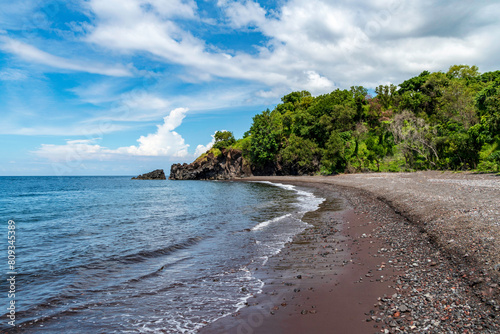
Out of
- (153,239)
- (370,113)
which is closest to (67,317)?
(153,239)

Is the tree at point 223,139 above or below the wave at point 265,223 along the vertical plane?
above

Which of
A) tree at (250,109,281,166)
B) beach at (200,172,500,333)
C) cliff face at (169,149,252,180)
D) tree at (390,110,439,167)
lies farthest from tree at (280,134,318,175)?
beach at (200,172,500,333)

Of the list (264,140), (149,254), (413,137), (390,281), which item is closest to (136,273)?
(149,254)

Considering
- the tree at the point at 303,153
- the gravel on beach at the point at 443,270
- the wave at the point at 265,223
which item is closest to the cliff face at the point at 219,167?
the tree at the point at 303,153

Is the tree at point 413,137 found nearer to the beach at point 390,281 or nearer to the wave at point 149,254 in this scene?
the beach at point 390,281

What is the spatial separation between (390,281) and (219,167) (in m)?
104

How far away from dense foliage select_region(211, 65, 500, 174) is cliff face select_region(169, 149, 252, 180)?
8.18 meters

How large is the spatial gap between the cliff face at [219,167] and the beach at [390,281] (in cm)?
8949

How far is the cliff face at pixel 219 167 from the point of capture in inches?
4094

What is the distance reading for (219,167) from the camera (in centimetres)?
11075

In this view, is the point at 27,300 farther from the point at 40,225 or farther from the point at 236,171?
the point at 236,171

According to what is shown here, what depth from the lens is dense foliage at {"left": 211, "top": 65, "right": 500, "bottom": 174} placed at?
38219 mm

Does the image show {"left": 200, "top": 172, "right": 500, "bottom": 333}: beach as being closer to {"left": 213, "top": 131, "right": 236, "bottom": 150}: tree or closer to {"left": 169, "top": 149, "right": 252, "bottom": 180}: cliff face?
{"left": 169, "top": 149, "right": 252, "bottom": 180}: cliff face

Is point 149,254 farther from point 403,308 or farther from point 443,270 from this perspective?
point 443,270
